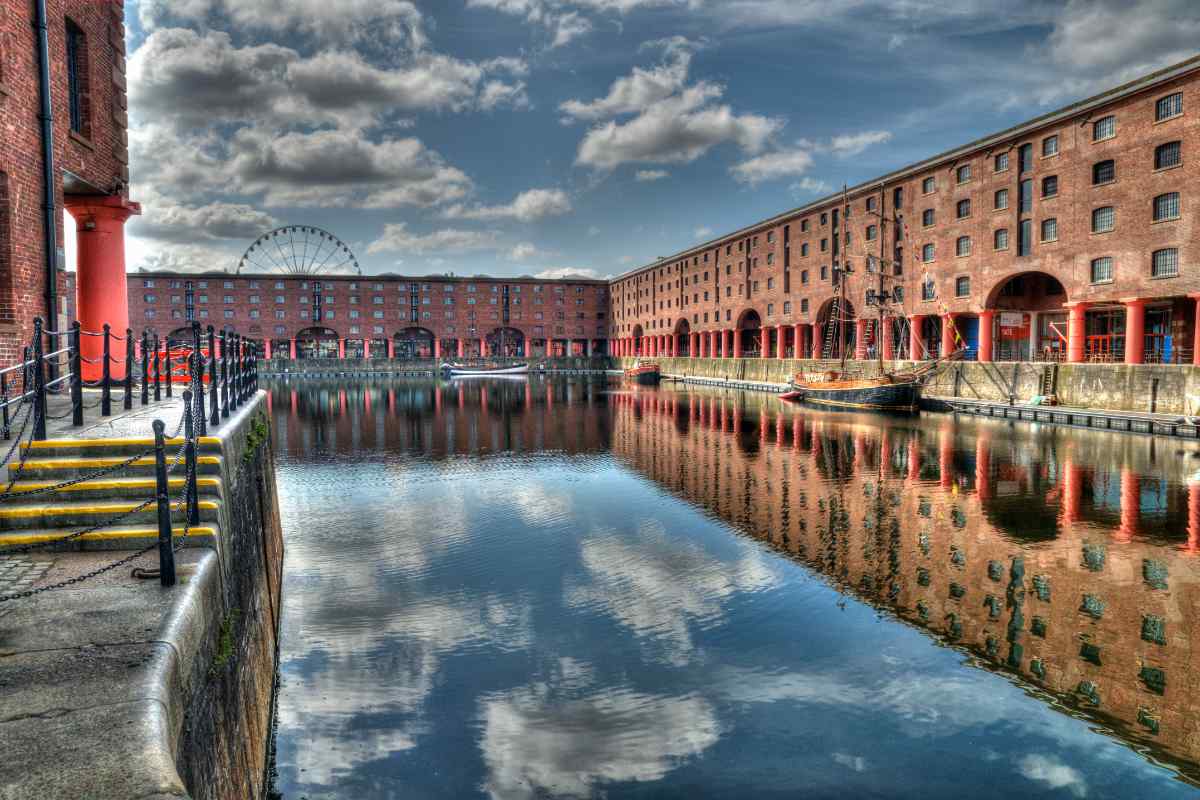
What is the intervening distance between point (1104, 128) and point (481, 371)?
6567 cm

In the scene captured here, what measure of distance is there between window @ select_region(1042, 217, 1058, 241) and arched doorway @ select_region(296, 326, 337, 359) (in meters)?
80.0

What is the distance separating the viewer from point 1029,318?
4184cm

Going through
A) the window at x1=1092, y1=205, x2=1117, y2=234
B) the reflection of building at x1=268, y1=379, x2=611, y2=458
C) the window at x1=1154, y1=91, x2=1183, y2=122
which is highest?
the window at x1=1154, y1=91, x2=1183, y2=122

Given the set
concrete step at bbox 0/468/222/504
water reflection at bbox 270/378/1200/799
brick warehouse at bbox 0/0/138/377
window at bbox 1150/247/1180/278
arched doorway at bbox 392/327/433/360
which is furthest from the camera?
arched doorway at bbox 392/327/433/360

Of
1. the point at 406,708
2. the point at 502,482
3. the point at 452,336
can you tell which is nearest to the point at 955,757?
the point at 406,708

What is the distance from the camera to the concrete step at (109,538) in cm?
582

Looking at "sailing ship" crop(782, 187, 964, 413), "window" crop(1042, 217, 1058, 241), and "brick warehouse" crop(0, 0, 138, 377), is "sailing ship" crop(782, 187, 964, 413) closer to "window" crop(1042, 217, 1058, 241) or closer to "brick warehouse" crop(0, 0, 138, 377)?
"window" crop(1042, 217, 1058, 241)

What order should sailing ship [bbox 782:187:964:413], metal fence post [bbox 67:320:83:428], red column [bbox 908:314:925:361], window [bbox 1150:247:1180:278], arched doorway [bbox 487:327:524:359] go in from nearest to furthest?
metal fence post [bbox 67:320:83:428], window [bbox 1150:247:1180:278], sailing ship [bbox 782:187:964:413], red column [bbox 908:314:925:361], arched doorway [bbox 487:327:524:359]

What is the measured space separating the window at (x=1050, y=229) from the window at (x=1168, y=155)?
502 cm

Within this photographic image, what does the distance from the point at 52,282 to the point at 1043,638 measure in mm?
15127

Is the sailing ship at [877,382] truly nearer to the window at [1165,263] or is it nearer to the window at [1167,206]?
the window at [1165,263]

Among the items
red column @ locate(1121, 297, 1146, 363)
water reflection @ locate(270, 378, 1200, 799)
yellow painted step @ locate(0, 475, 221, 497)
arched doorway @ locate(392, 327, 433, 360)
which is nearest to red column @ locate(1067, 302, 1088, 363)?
red column @ locate(1121, 297, 1146, 363)

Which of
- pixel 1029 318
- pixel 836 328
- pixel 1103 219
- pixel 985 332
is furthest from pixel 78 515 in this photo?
pixel 836 328

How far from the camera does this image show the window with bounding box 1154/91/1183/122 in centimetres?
2973
